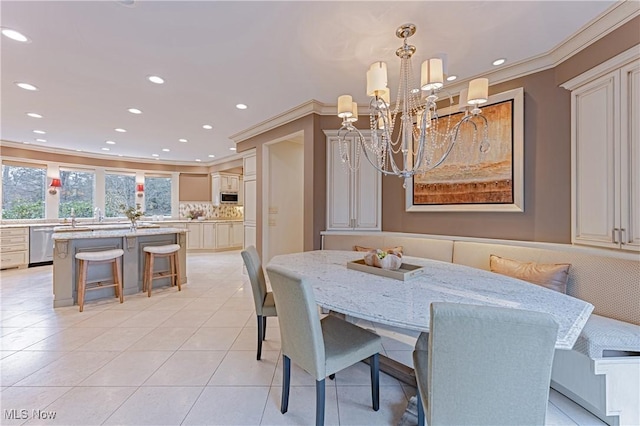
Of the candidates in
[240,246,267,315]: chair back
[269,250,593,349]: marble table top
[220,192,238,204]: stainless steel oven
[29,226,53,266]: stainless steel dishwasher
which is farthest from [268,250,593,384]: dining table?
[29,226,53,266]: stainless steel dishwasher

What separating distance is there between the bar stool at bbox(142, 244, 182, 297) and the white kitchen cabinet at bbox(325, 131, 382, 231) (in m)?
2.40

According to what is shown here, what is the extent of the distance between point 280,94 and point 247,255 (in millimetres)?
2142

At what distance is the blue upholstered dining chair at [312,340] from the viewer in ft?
4.62

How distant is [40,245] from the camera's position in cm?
560

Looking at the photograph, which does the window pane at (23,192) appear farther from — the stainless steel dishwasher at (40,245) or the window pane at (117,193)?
the window pane at (117,193)

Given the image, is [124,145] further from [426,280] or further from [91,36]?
[426,280]

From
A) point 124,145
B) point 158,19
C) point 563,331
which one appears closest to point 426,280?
point 563,331

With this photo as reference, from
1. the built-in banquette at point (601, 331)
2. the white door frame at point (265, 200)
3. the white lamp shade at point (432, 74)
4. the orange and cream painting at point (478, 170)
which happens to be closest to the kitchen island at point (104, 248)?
the white door frame at point (265, 200)

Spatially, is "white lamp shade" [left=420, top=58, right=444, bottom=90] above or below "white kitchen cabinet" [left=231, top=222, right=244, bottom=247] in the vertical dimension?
above

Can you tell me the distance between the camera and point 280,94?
3.32m

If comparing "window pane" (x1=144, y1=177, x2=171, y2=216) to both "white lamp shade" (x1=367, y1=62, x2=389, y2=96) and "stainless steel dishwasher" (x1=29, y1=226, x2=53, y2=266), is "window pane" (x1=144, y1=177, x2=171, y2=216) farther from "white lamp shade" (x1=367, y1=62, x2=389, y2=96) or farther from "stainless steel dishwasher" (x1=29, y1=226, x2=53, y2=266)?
"white lamp shade" (x1=367, y1=62, x2=389, y2=96)

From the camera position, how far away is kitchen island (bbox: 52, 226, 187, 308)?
334cm

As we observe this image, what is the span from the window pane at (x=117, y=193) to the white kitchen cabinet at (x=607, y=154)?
29.4ft

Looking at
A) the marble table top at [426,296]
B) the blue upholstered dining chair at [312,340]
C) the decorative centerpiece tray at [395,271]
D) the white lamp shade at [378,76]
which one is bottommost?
the blue upholstered dining chair at [312,340]
